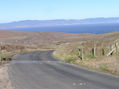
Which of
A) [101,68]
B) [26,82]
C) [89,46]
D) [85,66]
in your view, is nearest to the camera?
[26,82]

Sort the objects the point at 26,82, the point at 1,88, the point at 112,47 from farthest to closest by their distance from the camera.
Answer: the point at 112,47 < the point at 26,82 < the point at 1,88

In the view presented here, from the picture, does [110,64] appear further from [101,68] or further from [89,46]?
[89,46]

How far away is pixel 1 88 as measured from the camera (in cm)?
1989

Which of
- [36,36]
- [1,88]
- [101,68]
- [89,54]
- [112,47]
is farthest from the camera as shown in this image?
[36,36]

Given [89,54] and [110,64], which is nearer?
[110,64]

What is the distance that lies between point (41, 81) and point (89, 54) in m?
16.5

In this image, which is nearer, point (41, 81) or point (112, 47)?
point (41, 81)

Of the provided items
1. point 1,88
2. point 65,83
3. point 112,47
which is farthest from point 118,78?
point 112,47

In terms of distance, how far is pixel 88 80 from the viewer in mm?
20844

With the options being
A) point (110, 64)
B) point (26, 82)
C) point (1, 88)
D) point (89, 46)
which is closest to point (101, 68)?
point (110, 64)

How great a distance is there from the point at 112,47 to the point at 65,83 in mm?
15570

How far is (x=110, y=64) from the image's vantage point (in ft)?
90.0

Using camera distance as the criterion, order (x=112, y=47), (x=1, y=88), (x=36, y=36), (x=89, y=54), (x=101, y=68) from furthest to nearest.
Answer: (x=36, y=36)
(x=89, y=54)
(x=112, y=47)
(x=101, y=68)
(x=1, y=88)

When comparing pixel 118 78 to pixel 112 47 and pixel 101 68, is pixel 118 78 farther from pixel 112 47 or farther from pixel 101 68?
pixel 112 47
